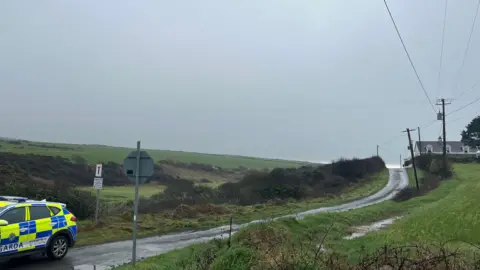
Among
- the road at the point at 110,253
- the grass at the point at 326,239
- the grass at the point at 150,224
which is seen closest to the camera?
the grass at the point at 326,239

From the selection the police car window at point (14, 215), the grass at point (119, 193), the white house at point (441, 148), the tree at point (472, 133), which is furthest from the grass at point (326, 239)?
the white house at point (441, 148)

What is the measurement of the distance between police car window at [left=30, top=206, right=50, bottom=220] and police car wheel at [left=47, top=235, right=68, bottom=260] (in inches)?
31.0

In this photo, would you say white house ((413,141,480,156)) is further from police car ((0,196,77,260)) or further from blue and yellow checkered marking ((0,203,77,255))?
blue and yellow checkered marking ((0,203,77,255))

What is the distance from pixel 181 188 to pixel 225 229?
21.4 metres

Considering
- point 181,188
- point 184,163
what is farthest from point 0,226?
point 184,163

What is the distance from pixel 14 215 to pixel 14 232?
49cm

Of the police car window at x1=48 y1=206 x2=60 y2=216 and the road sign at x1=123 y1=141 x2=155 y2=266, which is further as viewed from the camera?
the police car window at x1=48 y1=206 x2=60 y2=216

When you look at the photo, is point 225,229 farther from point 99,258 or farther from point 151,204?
point 151,204

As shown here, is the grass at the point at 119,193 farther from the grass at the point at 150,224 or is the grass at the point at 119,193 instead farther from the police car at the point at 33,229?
the police car at the point at 33,229

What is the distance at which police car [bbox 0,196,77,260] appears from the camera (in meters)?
11.7

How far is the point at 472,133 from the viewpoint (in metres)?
85.9

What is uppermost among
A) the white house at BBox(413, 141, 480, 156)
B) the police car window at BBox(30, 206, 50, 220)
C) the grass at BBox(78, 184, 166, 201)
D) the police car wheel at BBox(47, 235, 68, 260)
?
the white house at BBox(413, 141, 480, 156)

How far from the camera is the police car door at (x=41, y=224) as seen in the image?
490 inches

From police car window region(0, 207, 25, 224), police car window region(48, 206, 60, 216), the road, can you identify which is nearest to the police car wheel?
the road
